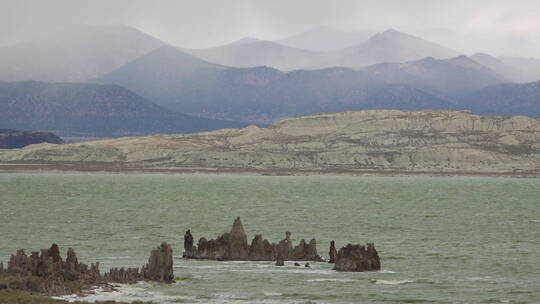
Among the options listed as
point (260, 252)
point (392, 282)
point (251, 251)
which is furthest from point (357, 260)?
point (251, 251)

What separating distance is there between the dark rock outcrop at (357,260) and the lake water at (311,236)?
0.88m

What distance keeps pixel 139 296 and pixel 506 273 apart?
18.9 meters

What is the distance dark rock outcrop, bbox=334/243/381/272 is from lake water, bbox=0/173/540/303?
884mm

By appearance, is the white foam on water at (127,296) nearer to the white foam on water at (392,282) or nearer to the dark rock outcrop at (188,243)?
the white foam on water at (392,282)

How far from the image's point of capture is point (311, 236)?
68562 mm

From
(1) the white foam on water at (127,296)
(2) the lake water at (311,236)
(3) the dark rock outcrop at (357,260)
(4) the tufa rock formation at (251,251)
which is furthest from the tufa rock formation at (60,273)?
(4) the tufa rock formation at (251,251)

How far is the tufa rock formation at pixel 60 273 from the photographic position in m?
35.6

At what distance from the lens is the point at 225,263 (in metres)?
48.8

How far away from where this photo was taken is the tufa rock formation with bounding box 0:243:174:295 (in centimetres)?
3562

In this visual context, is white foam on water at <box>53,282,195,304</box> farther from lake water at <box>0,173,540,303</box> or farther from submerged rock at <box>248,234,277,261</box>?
submerged rock at <box>248,234,277,261</box>

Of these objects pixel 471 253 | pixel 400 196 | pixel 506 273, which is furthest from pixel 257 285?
pixel 400 196

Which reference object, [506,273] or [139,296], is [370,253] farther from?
[139,296]

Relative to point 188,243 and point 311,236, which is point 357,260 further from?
point 311,236

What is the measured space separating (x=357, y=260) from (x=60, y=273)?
15.0 meters
